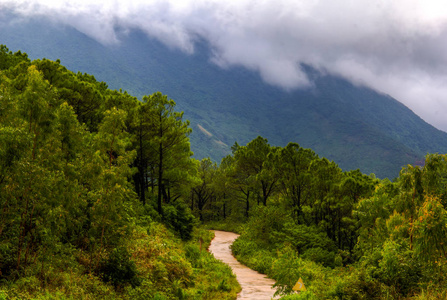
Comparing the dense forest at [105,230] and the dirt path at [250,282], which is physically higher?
the dense forest at [105,230]

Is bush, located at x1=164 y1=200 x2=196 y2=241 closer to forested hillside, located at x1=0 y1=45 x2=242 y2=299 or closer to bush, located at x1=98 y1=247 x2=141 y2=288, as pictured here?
forested hillside, located at x1=0 y1=45 x2=242 y2=299

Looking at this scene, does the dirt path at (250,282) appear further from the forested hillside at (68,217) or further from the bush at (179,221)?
the bush at (179,221)

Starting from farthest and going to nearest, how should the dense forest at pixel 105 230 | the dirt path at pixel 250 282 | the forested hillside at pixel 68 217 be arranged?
the dirt path at pixel 250 282, the dense forest at pixel 105 230, the forested hillside at pixel 68 217

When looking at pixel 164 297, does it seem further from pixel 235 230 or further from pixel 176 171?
pixel 235 230

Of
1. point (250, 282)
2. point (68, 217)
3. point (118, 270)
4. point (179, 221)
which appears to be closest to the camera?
point (68, 217)

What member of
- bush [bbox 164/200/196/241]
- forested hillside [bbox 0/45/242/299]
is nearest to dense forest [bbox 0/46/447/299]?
forested hillside [bbox 0/45/242/299]

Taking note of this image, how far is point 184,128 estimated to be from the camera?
1204 inches

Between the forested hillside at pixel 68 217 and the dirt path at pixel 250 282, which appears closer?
the forested hillside at pixel 68 217

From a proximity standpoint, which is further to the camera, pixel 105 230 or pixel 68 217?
pixel 105 230

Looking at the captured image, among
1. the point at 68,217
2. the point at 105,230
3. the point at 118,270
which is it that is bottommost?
the point at 118,270

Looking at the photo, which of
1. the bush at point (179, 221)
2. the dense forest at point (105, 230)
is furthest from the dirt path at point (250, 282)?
the bush at point (179, 221)

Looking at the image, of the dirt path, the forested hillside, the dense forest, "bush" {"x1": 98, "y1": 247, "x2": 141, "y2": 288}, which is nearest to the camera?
the forested hillside

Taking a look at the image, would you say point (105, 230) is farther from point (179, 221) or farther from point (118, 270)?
point (179, 221)

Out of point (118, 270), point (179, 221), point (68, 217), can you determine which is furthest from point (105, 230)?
point (179, 221)
